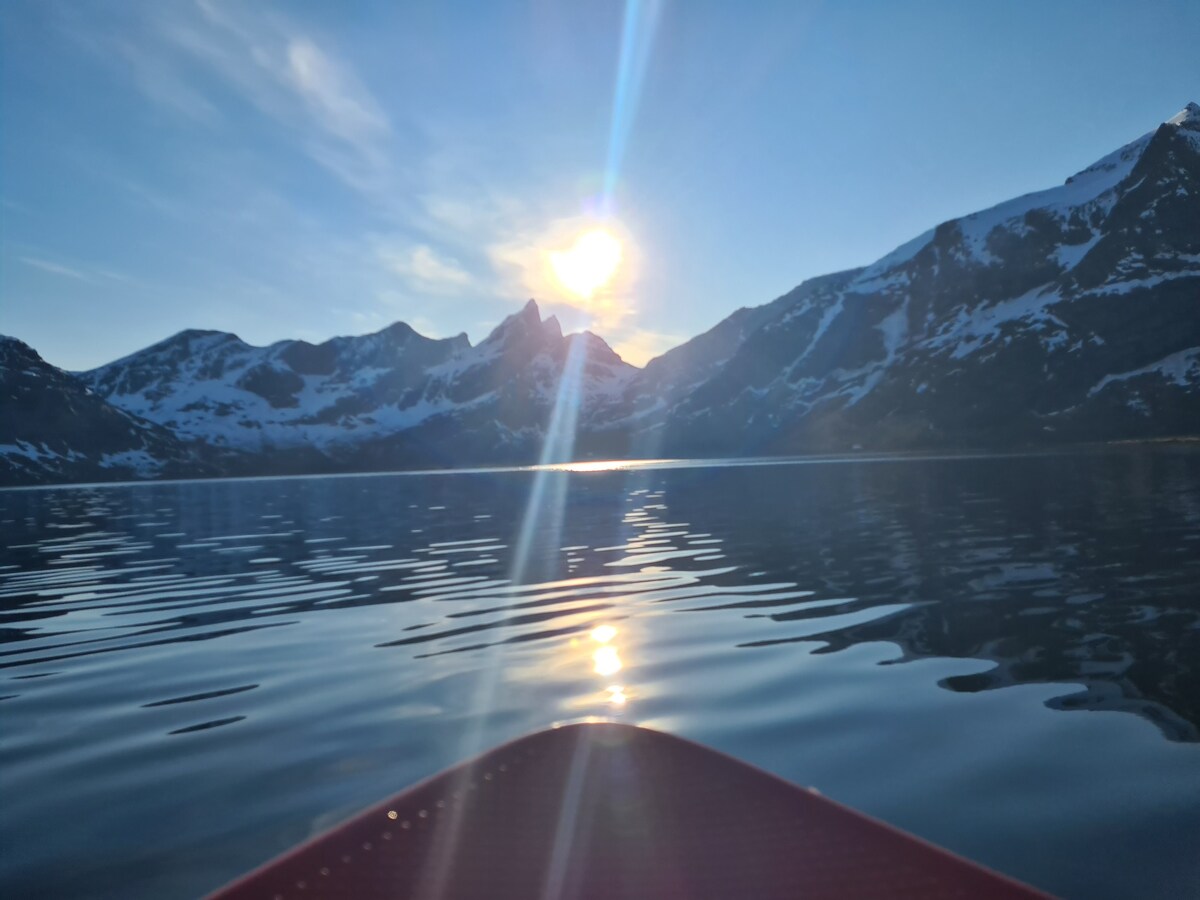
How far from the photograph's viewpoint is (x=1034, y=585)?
1978 centimetres

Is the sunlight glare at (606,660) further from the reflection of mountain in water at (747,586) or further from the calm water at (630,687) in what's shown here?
the reflection of mountain in water at (747,586)

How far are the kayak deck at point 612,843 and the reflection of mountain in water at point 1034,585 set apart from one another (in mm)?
6516

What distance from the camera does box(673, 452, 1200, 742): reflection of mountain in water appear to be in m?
12.0

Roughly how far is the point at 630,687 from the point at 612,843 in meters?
6.68

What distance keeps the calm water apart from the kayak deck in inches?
89.5

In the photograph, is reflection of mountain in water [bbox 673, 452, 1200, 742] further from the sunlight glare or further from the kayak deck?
the kayak deck

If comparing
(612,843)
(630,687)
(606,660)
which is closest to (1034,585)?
(606,660)

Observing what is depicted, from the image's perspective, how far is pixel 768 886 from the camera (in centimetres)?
513

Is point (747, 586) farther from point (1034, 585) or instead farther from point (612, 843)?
point (612, 843)

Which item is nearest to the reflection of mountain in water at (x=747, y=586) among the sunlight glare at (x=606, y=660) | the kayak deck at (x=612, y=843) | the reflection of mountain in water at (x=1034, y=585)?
the reflection of mountain in water at (x=1034, y=585)

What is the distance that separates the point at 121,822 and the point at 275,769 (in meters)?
1.73

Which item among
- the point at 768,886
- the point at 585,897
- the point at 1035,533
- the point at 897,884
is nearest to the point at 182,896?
the point at 585,897

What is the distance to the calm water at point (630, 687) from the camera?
7520 mm

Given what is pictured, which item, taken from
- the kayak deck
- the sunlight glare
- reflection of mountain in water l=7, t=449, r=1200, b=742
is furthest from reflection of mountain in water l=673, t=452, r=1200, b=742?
the kayak deck
